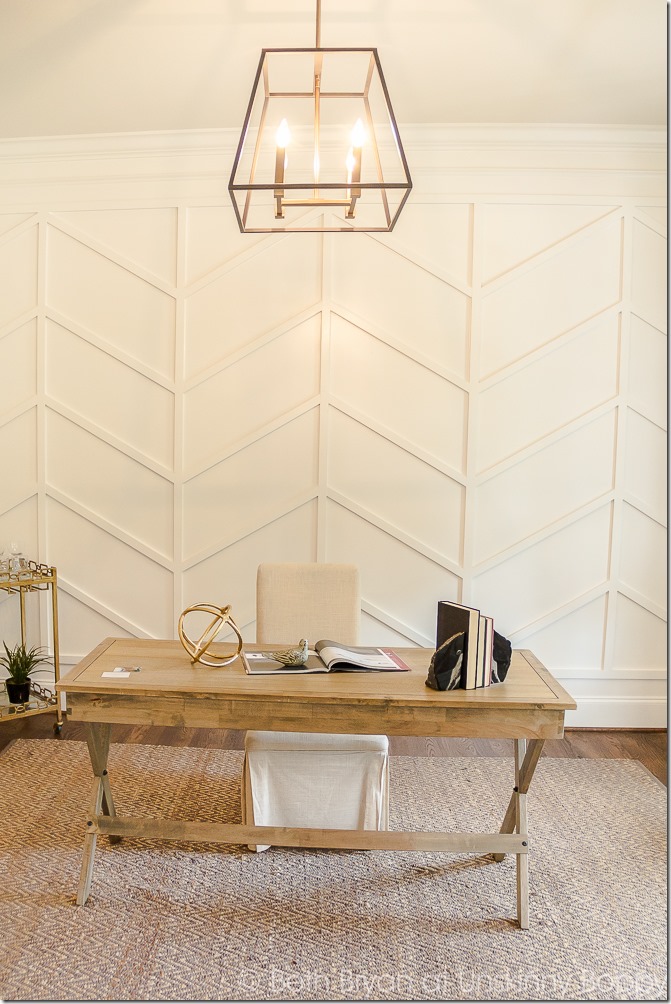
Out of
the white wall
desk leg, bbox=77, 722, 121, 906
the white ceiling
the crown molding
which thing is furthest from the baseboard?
the white ceiling

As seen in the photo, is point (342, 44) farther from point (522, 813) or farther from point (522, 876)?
point (522, 876)

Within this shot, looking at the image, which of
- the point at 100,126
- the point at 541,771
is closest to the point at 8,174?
the point at 100,126

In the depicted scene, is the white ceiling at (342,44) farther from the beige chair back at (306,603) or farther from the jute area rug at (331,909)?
the jute area rug at (331,909)

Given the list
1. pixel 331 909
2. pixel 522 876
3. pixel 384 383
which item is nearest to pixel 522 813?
pixel 522 876

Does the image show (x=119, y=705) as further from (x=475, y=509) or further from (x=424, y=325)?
(x=424, y=325)

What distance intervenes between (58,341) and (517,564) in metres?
2.69

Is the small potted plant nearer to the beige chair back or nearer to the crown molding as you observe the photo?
the beige chair back

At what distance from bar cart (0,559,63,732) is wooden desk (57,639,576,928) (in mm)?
1436

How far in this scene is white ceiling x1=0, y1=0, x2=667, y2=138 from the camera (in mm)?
2750

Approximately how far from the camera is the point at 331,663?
232 cm

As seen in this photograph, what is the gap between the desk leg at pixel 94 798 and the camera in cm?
226

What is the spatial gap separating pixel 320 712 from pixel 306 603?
723mm

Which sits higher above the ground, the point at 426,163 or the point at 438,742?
the point at 426,163

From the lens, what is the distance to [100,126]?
146 inches
